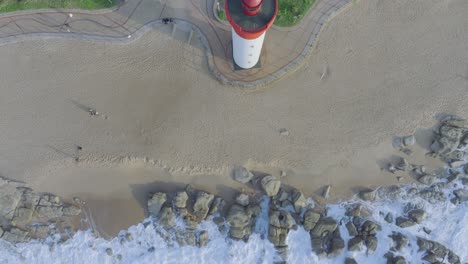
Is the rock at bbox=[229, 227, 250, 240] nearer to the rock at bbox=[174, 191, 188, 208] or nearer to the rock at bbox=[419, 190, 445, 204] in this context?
the rock at bbox=[174, 191, 188, 208]

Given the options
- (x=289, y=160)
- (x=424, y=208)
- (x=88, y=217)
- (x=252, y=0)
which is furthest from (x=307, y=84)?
(x=88, y=217)

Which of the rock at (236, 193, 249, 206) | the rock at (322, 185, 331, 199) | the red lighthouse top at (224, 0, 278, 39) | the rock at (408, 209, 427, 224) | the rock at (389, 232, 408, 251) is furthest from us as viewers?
the rock at (322, 185, 331, 199)

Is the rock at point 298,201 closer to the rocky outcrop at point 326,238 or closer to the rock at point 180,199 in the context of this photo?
the rocky outcrop at point 326,238

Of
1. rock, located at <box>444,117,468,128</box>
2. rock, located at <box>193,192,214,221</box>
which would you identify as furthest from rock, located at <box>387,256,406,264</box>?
rock, located at <box>193,192,214,221</box>

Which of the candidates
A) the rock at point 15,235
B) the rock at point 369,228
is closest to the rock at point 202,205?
the rock at point 369,228

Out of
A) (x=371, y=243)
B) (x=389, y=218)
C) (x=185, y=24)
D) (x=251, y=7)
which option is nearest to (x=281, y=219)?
(x=371, y=243)

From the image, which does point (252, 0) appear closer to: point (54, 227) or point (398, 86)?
point (398, 86)

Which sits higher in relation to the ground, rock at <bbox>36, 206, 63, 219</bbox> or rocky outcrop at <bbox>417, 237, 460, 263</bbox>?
rock at <bbox>36, 206, 63, 219</bbox>
